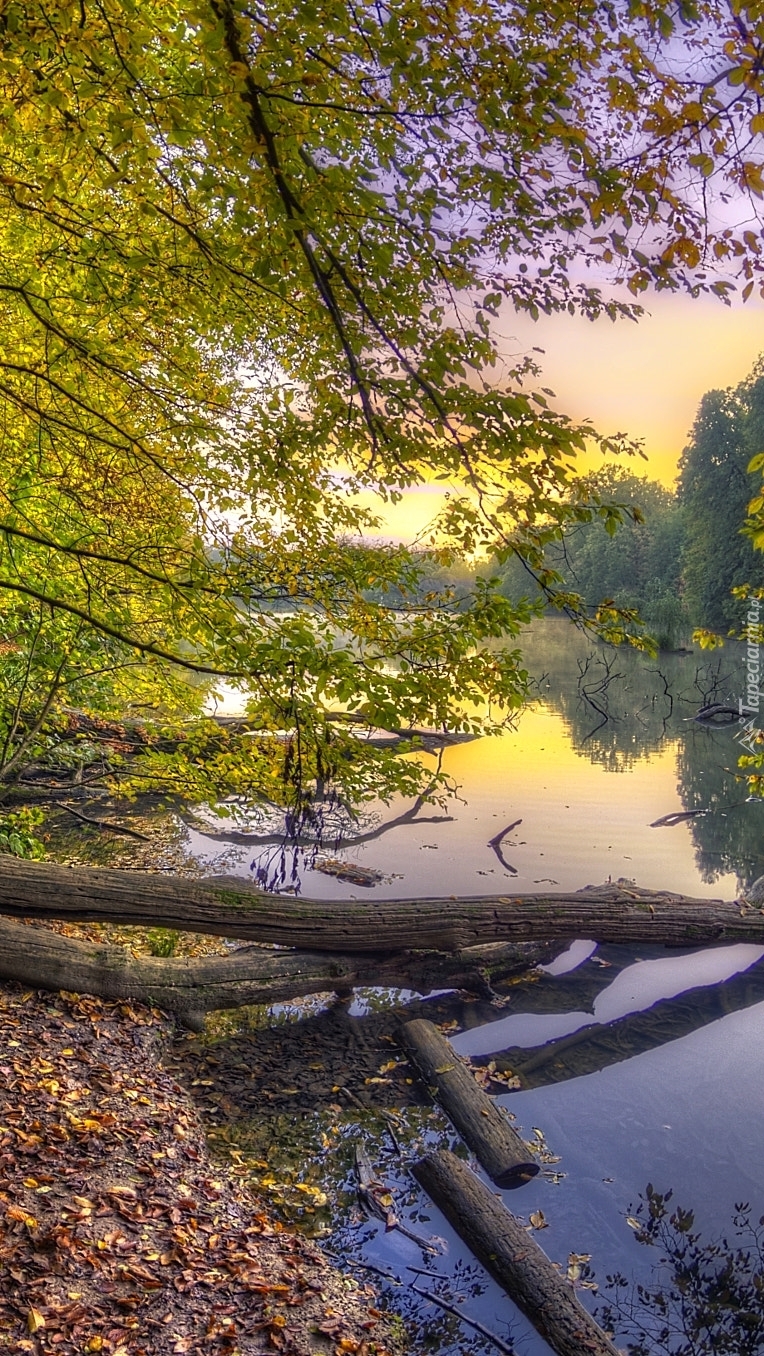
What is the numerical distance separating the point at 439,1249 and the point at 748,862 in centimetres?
1061

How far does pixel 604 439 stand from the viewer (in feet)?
13.3

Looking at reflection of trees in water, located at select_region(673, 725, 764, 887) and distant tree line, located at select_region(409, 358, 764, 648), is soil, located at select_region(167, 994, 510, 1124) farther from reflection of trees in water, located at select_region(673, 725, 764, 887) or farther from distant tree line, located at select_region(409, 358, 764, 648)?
distant tree line, located at select_region(409, 358, 764, 648)

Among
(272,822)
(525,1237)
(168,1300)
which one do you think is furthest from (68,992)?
(272,822)

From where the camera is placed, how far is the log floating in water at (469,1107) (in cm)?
585

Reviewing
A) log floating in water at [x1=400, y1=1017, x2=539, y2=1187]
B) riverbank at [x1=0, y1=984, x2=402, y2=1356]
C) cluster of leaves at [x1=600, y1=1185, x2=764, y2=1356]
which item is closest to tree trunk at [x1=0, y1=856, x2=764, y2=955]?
log floating in water at [x1=400, y1=1017, x2=539, y2=1187]

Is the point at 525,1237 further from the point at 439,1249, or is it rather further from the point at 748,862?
the point at 748,862

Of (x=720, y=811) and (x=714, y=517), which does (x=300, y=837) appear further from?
(x=714, y=517)

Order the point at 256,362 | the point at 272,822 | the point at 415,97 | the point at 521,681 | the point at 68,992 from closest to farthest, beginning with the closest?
the point at 415,97, the point at 521,681, the point at 68,992, the point at 256,362, the point at 272,822

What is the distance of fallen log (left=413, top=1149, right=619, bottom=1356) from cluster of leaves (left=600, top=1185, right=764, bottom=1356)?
13.6 inches

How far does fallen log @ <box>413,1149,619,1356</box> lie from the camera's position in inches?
173

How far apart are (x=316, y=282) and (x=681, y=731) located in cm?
2548

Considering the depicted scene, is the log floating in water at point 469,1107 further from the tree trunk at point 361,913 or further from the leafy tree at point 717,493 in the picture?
the leafy tree at point 717,493

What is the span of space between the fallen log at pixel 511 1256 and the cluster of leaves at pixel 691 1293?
0.34 m

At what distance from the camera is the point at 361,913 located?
327 inches
